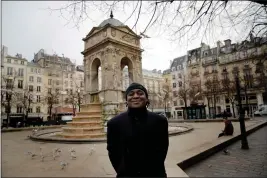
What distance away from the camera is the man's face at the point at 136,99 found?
86.5 inches

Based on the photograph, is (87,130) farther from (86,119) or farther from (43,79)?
(43,79)

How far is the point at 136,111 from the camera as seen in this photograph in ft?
7.16

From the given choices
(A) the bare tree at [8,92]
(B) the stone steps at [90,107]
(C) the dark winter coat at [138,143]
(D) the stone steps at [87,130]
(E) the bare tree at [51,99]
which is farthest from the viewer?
(E) the bare tree at [51,99]

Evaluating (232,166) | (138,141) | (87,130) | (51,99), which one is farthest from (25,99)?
(138,141)

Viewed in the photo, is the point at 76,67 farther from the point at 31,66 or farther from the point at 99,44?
the point at 99,44

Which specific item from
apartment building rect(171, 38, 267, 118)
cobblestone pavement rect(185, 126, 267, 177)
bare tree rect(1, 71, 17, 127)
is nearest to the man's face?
cobblestone pavement rect(185, 126, 267, 177)

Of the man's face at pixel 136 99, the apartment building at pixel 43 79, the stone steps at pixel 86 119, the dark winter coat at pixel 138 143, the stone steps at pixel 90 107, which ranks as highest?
the apartment building at pixel 43 79

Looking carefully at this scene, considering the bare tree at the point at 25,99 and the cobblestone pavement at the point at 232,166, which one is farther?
the bare tree at the point at 25,99

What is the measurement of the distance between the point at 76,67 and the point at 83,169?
61.9 meters

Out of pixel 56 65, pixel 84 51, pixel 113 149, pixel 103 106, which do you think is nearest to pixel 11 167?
pixel 113 149

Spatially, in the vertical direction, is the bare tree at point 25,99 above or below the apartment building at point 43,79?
below

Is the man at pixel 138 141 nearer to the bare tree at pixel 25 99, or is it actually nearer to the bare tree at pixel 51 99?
the bare tree at pixel 25 99

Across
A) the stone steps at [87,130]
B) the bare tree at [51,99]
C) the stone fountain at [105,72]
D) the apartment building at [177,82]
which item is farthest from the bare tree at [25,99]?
the apartment building at [177,82]

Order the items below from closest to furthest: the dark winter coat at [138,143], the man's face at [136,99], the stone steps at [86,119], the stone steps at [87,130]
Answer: the dark winter coat at [138,143] → the man's face at [136,99] → the stone steps at [87,130] → the stone steps at [86,119]
